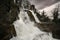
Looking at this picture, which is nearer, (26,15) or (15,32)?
(15,32)

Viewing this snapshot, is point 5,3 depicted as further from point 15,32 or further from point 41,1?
point 41,1

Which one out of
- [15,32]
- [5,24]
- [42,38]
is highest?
[5,24]

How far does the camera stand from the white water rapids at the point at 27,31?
20.9 feet

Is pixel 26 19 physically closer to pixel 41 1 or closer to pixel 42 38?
pixel 42 38

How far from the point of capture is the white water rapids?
6355 mm

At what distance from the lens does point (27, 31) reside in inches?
273

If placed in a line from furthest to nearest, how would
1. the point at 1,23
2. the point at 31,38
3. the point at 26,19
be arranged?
the point at 26,19
the point at 31,38
the point at 1,23

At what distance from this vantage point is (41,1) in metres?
11.5

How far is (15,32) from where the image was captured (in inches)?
235

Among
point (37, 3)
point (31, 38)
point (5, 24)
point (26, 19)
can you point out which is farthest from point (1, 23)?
point (37, 3)

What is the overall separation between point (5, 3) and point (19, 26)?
2.07 meters

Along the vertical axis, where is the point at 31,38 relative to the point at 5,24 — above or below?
below

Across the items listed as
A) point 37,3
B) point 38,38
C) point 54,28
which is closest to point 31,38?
point 38,38

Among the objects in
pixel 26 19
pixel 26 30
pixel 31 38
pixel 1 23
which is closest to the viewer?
pixel 1 23
